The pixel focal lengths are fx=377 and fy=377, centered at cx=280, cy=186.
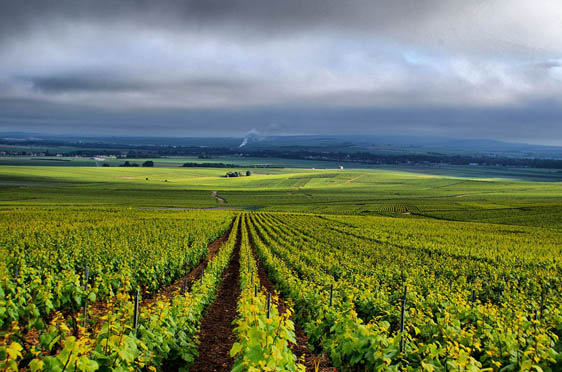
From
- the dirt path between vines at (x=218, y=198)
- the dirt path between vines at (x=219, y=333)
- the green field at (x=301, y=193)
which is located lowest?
the dirt path between vines at (x=218, y=198)

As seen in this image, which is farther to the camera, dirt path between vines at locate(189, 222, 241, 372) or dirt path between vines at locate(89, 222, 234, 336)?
dirt path between vines at locate(89, 222, 234, 336)

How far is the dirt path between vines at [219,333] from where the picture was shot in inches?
383

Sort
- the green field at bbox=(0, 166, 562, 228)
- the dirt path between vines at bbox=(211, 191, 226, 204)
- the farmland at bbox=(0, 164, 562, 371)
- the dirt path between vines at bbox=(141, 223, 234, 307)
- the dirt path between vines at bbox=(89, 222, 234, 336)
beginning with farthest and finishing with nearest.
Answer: the dirt path between vines at bbox=(211, 191, 226, 204), the green field at bbox=(0, 166, 562, 228), the dirt path between vines at bbox=(141, 223, 234, 307), the dirt path between vines at bbox=(89, 222, 234, 336), the farmland at bbox=(0, 164, 562, 371)

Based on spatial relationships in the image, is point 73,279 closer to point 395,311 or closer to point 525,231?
point 395,311

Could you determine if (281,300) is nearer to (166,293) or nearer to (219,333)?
(219,333)

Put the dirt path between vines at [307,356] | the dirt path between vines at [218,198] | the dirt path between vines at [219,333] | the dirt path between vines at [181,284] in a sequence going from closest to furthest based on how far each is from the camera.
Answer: the dirt path between vines at [307,356] < the dirt path between vines at [219,333] < the dirt path between vines at [181,284] < the dirt path between vines at [218,198]

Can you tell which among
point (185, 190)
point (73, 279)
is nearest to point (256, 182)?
point (185, 190)

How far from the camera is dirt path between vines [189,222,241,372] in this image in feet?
31.9

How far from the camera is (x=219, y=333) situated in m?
12.1

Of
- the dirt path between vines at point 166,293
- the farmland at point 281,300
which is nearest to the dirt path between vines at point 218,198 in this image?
the farmland at point 281,300

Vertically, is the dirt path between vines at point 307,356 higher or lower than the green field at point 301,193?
higher

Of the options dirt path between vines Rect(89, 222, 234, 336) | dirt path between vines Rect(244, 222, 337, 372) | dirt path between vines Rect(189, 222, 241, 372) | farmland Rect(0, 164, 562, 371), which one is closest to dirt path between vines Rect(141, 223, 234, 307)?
dirt path between vines Rect(89, 222, 234, 336)

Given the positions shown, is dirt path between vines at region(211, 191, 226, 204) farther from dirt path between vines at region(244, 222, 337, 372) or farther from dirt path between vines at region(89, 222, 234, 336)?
dirt path between vines at region(244, 222, 337, 372)

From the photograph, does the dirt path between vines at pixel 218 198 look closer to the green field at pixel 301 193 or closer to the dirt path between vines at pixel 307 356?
the green field at pixel 301 193
